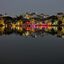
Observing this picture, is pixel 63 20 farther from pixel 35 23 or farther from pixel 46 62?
pixel 46 62

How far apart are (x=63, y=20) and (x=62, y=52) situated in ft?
228

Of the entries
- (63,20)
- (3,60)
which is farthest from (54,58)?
(63,20)

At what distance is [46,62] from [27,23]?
76073mm

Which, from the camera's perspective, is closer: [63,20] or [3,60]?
[3,60]

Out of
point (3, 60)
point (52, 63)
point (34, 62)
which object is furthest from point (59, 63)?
point (3, 60)

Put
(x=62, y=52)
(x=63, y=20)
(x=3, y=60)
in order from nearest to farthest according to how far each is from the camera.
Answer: (x=3, y=60), (x=62, y=52), (x=63, y=20)

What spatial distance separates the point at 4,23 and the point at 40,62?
7612 cm

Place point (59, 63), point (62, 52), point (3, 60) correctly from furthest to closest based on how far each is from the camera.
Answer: point (62, 52) → point (3, 60) → point (59, 63)

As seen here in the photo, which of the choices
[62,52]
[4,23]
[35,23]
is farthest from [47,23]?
[62,52]

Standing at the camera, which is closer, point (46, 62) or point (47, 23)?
point (46, 62)

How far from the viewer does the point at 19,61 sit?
51.3 ft

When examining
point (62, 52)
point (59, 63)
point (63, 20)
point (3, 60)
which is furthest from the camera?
point (63, 20)

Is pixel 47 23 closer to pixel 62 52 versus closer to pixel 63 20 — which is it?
pixel 63 20

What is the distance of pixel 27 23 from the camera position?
9138 cm
